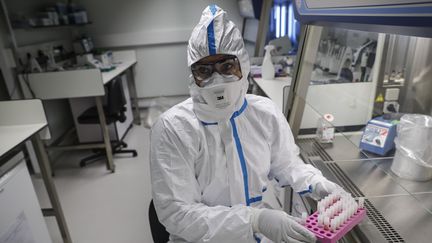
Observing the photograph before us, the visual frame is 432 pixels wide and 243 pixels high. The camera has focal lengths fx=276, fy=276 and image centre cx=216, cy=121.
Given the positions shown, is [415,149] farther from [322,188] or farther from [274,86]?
[274,86]

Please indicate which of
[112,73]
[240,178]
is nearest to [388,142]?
[240,178]

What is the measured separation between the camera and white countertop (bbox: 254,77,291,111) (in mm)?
2098

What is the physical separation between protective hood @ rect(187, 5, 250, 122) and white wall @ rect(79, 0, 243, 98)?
3.48m

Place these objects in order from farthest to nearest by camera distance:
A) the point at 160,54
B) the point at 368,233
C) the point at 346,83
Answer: the point at 160,54 < the point at 346,83 < the point at 368,233

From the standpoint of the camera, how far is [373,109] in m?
1.41

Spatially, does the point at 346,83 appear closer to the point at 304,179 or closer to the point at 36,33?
the point at 304,179

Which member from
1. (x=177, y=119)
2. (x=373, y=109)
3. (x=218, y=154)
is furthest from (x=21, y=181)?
(x=373, y=109)

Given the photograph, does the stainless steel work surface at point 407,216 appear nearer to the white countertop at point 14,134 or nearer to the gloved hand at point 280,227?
the gloved hand at point 280,227

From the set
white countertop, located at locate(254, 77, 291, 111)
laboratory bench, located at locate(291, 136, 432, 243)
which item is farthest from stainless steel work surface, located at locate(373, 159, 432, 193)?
white countertop, located at locate(254, 77, 291, 111)

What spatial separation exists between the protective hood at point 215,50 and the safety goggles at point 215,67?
21mm

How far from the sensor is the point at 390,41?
131 centimetres

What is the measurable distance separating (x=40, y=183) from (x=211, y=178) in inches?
96.4


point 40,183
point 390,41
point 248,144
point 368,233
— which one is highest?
point 390,41

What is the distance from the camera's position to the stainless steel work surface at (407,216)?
Answer: 0.80m
